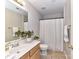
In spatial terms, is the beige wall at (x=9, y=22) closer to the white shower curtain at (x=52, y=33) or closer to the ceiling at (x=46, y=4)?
the ceiling at (x=46, y=4)

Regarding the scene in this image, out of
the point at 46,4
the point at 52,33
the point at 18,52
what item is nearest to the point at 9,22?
the point at 18,52

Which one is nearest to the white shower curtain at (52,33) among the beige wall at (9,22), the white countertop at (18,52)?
the beige wall at (9,22)

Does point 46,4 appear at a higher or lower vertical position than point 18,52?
higher

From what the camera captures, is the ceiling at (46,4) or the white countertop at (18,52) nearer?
the white countertop at (18,52)

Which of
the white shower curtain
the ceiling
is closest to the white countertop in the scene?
the ceiling

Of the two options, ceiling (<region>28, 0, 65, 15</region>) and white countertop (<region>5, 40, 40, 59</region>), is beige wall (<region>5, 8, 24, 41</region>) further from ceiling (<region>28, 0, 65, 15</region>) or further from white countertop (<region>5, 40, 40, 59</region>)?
ceiling (<region>28, 0, 65, 15</region>)

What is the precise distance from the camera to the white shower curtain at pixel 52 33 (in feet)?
15.8

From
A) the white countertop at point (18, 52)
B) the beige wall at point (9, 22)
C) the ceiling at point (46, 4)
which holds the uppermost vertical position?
the ceiling at point (46, 4)

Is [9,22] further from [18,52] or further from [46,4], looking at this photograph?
[46,4]

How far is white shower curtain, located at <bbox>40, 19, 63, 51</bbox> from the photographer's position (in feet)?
15.8

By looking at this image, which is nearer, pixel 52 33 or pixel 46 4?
pixel 46 4

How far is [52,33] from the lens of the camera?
4.92 metres

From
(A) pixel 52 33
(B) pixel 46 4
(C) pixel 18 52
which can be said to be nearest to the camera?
(C) pixel 18 52
